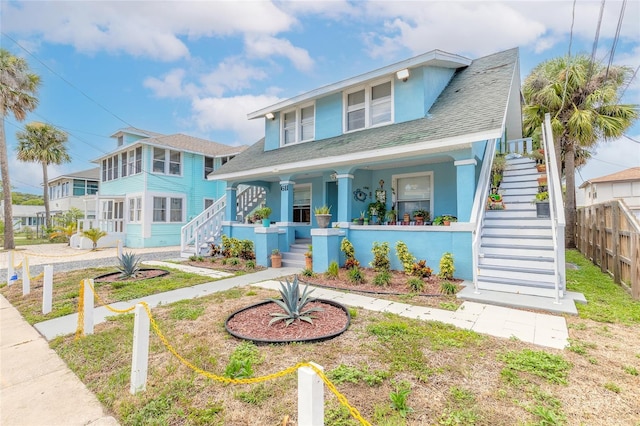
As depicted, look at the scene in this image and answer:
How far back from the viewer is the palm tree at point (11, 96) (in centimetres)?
1446

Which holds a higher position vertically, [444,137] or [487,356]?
[444,137]

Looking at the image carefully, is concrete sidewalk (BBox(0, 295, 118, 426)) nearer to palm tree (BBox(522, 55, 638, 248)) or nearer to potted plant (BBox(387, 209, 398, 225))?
potted plant (BBox(387, 209, 398, 225))

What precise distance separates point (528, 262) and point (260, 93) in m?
24.1

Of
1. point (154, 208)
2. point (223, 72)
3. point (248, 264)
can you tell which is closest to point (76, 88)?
point (154, 208)

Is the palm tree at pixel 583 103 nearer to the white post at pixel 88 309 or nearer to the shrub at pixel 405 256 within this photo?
the shrub at pixel 405 256

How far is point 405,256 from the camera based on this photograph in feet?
24.0

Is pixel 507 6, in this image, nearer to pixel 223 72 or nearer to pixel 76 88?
pixel 223 72

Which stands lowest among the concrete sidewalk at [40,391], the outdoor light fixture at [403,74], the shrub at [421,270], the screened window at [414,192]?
the concrete sidewalk at [40,391]

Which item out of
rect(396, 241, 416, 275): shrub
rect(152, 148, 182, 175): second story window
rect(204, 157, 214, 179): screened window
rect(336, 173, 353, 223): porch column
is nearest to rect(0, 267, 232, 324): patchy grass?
rect(336, 173, 353, 223): porch column

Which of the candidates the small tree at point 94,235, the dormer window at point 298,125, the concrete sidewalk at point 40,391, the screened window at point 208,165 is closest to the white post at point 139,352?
the concrete sidewalk at point 40,391

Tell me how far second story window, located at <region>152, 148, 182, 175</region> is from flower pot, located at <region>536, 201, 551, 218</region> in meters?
17.9

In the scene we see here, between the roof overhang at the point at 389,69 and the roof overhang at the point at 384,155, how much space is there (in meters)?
2.97

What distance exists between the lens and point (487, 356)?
335 cm

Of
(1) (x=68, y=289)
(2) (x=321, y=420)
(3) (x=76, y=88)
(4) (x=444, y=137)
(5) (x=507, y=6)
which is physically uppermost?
(3) (x=76, y=88)
